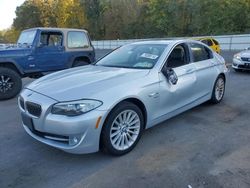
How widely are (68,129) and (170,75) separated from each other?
190 centimetres

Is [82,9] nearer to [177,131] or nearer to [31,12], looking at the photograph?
[31,12]

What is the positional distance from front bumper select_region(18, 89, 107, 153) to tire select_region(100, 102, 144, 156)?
133mm

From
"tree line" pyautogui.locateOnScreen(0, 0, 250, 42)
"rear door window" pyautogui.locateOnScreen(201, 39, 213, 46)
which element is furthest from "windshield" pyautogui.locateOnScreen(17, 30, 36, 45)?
"tree line" pyautogui.locateOnScreen(0, 0, 250, 42)

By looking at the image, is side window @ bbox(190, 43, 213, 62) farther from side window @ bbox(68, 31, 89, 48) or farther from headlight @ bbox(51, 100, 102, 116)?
side window @ bbox(68, 31, 89, 48)

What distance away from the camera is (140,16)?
46125 mm

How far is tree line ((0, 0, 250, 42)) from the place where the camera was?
109 feet

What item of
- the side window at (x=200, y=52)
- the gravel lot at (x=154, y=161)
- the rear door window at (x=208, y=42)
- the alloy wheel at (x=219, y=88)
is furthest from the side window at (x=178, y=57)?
the rear door window at (x=208, y=42)

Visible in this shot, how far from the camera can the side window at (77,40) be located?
28.1 ft

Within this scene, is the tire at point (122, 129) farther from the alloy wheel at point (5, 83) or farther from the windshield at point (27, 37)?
the windshield at point (27, 37)

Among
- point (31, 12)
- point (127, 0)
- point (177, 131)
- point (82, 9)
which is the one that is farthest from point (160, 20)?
point (177, 131)

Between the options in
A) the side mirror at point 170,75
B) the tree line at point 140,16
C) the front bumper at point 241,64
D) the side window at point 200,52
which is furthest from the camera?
the tree line at point 140,16

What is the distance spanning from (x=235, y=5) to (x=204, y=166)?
109 ft

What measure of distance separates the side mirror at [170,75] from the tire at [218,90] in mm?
1752

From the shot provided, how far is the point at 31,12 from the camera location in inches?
2256
